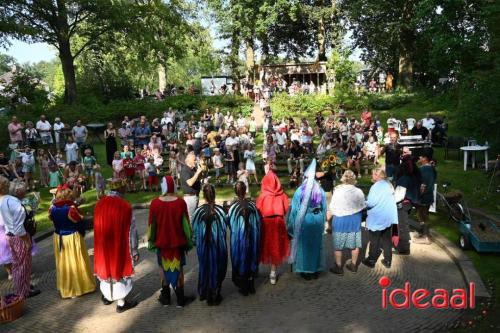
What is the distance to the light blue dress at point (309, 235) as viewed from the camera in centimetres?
778

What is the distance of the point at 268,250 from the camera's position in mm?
7637

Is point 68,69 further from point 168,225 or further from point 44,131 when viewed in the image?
point 168,225

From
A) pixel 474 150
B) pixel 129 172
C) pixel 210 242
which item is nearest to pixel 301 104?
pixel 474 150

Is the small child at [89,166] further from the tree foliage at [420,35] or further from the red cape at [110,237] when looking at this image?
the tree foliage at [420,35]

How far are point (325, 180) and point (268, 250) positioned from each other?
10.7ft

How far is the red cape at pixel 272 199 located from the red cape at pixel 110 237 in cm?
220

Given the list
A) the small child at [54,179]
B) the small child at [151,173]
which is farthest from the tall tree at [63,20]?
the small child at [151,173]

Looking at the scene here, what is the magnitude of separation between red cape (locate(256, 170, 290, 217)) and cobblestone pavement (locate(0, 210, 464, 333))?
1.30 meters

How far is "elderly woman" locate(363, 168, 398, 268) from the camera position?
8.20 meters

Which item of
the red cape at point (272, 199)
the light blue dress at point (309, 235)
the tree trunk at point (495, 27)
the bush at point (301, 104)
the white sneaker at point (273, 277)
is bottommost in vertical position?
the white sneaker at point (273, 277)

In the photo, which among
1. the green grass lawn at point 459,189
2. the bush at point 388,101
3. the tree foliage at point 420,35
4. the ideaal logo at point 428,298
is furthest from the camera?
the bush at point 388,101

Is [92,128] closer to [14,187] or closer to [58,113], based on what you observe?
[58,113]

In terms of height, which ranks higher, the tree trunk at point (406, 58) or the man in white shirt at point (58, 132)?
the tree trunk at point (406, 58)

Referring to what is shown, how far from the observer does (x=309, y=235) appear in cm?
780
